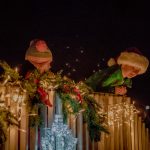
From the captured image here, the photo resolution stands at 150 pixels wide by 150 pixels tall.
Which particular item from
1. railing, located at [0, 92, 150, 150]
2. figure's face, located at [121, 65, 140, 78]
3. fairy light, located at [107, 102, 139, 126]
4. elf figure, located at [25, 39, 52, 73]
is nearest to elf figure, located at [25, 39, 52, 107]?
elf figure, located at [25, 39, 52, 73]

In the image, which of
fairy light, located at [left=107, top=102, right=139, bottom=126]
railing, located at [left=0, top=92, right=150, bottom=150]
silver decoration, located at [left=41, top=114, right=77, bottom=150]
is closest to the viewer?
railing, located at [left=0, top=92, right=150, bottom=150]

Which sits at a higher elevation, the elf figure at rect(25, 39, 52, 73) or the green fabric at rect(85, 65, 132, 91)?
the elf figure at rect(25, 39, 52, 73)

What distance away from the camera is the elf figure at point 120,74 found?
410 inches

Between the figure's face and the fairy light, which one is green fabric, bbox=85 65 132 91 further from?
the fairy light

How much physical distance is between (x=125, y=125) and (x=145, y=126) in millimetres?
929

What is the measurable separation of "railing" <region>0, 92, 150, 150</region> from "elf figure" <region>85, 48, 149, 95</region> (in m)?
0.75

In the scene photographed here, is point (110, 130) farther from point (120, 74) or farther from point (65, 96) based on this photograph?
point (120, 74)

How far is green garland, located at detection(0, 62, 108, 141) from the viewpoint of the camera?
7.41m

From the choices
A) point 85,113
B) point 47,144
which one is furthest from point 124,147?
point 47,144

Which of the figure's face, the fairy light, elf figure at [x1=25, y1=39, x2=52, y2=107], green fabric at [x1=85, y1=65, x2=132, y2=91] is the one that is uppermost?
elf figure at [x1=25, y1=39, x2=52, y2=107]

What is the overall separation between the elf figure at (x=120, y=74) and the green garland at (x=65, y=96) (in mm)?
1675

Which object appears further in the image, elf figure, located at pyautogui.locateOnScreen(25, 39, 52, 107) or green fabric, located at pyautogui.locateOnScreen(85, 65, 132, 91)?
green fabric, located at pyautogui.locateOnScreen(85, 65, 132, 91)

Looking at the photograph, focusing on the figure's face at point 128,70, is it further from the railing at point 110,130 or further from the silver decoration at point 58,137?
the silver decoration at point 58,137

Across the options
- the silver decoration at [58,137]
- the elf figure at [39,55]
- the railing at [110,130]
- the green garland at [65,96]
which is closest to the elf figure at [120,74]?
the railing at [110,130]
